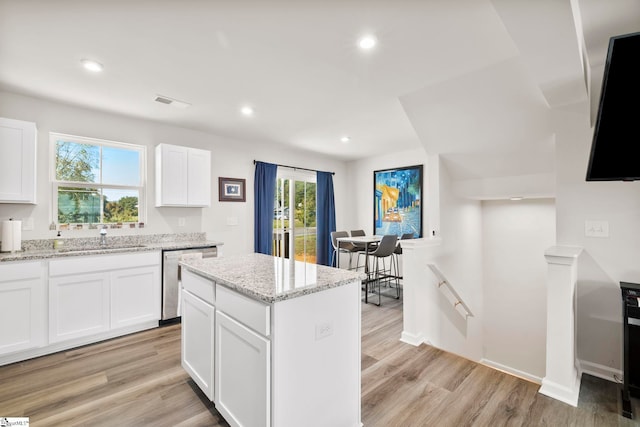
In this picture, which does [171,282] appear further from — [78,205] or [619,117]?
[619,117]

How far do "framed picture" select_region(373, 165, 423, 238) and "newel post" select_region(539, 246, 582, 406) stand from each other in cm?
311

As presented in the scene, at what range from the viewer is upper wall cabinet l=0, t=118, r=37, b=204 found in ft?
8.86

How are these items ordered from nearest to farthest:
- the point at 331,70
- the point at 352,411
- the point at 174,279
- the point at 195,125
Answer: the point at 352,411, the point at 331,70, the point at 174,279, the point at 195,125

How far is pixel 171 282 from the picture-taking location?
11.2ft

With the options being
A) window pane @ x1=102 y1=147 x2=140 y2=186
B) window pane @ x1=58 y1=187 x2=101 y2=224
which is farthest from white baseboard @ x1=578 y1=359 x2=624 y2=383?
window pane @ x1=58 y1=187 x2=101 y2=224

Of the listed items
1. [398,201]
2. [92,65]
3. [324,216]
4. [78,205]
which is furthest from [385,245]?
[78,205]

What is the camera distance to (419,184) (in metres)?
5.23

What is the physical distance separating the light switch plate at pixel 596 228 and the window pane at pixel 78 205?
512cm

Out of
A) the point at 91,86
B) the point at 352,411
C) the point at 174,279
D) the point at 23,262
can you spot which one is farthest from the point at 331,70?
the point at 23,262

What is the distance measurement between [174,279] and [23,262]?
1.31m

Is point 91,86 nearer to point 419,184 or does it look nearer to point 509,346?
point 419,184

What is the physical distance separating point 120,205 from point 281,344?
3.36 metres

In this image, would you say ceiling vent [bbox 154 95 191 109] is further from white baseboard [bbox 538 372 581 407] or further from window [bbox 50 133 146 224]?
white baseboard [bbox 538 372 581 407]

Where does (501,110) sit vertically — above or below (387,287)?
above
